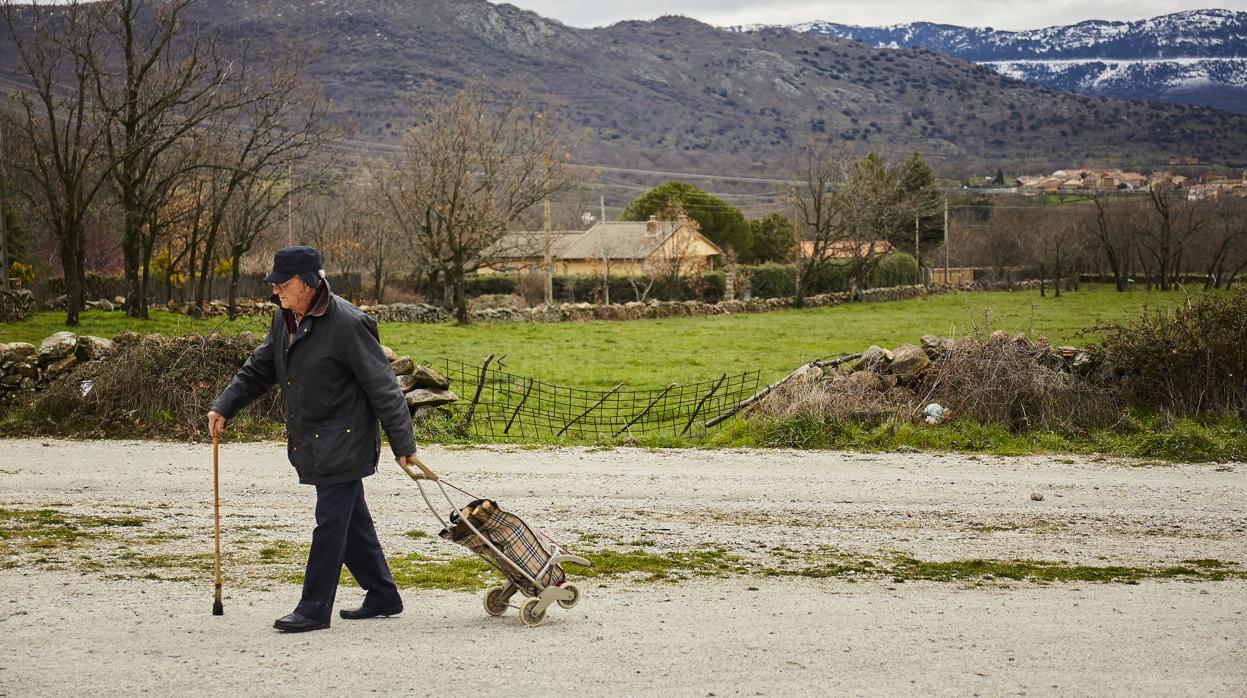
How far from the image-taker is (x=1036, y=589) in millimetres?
7230

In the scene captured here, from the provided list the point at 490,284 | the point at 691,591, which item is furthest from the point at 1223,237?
the point at 691,591

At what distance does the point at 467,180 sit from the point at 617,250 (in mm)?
24973

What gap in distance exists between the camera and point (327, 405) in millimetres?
5984

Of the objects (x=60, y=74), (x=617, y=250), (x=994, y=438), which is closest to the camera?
(x=994, y=438)

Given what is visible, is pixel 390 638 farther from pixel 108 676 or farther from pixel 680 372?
pixel 680 372

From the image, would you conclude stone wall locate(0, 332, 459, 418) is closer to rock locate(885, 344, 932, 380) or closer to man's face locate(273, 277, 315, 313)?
rock locate(885, 344, 932, 380)

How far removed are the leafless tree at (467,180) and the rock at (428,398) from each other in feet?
74.3

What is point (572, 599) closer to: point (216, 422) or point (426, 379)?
point (216, 422)


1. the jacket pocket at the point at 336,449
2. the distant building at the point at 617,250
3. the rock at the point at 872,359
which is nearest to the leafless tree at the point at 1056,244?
the distant building at the point at 617,250

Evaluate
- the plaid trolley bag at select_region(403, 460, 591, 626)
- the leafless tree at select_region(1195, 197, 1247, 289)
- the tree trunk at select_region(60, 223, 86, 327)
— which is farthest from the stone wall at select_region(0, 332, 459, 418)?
the leafless tree at select_region(1195, 197, 1247, 289)

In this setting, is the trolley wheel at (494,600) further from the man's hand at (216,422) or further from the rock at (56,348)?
the rock at (56,348)

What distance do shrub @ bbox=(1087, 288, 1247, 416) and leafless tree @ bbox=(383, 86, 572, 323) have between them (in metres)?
25.7

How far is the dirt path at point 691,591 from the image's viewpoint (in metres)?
5.38

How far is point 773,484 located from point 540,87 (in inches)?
7207
